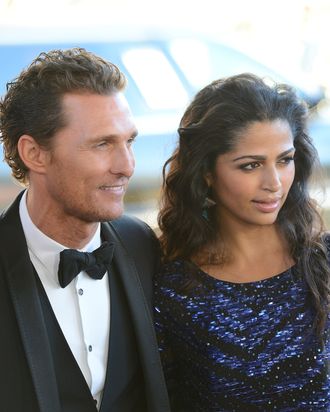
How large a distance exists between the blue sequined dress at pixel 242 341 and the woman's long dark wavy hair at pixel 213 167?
2.2 inches

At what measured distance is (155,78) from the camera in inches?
162

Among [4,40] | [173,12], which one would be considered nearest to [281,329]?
[4,40]

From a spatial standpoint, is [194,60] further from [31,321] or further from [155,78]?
[31,321]

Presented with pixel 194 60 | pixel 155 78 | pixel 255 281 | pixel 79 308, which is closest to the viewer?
pixel 79 308

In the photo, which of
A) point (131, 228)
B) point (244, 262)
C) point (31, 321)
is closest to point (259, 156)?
point (244, 262)

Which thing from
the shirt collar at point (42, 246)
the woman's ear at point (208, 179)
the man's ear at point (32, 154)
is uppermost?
the man's ear at point (32, 154)

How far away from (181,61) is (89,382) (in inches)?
107

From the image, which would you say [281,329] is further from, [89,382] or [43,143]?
[43,143]

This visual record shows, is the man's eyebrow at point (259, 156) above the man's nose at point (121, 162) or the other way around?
the other way around

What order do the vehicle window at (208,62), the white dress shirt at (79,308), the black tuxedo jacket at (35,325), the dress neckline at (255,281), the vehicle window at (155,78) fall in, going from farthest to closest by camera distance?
the vehicle window at (208,62) < the vehicle window at (155,78) < the dress neckline at (255,281) < the white dress shirt at (79,308) < the black tuxedo jacket at (35,325)

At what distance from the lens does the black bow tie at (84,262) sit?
182 cm

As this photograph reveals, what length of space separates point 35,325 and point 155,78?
253cm

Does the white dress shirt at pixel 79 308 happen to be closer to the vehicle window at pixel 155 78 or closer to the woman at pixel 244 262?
the woman at pixel 244 262

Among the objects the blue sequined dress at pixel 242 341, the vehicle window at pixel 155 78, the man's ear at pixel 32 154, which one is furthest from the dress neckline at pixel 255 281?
the vehicle window at pixel 155 78
